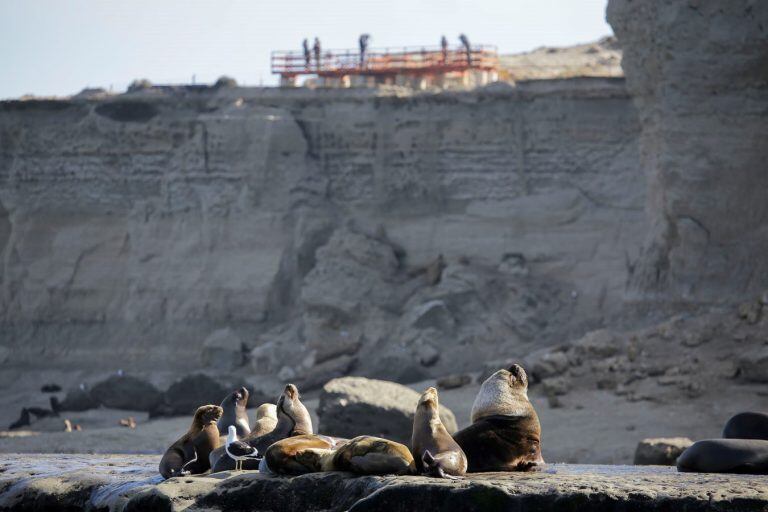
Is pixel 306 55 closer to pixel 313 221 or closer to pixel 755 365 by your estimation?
pixel 313 221

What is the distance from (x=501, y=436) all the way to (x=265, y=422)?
8.18 ft

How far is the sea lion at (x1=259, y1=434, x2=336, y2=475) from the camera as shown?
1073 cm

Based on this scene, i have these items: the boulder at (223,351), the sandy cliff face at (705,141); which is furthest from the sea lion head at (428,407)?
the boulder at (223,351)

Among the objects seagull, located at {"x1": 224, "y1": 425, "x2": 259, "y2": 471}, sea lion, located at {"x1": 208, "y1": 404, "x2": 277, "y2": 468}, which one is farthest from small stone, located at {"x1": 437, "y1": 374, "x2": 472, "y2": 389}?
seagull, located at {"x1": 224, "y1": 425, "x2": 259, "y2": 471}

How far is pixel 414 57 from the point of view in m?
34.6

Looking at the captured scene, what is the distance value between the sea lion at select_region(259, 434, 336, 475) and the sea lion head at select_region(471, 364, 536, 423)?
1.24m

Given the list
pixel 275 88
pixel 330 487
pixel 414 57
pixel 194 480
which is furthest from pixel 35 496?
pixel 414 57

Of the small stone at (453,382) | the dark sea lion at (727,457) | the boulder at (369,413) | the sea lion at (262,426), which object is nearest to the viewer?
the dark sea lion at (727,457)

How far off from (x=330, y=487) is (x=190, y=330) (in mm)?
19157

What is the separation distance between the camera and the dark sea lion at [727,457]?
1091 centimetres

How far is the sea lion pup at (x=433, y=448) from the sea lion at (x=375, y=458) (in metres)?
0.12

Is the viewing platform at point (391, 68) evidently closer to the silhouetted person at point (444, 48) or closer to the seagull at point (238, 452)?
the silhouetted person at point (444, 48)

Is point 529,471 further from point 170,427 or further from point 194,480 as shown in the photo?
point 170,427

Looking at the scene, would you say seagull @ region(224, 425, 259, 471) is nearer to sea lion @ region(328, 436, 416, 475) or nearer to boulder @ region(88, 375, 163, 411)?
sea lion @ region(328, 436, 416, 475)
